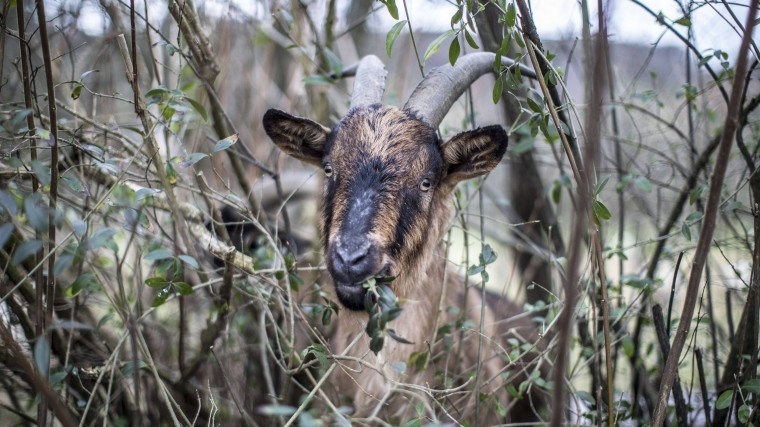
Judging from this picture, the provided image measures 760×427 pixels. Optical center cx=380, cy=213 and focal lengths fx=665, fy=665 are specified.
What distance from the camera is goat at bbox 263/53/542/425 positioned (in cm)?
324

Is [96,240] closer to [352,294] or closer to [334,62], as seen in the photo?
[352,294]

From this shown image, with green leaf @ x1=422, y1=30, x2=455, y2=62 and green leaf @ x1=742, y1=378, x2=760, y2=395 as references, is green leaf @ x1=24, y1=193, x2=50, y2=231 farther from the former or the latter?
green leaf @ x1=742, y1=378, x2=760, y2=395

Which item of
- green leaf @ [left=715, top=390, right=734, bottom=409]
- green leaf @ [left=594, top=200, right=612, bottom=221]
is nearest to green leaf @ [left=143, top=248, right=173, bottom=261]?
green leaf @ [left=594, top=200, right=612, bottom=221]

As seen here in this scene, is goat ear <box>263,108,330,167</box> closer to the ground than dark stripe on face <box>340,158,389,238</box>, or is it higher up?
higher up

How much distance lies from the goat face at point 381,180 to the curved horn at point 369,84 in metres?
0.17

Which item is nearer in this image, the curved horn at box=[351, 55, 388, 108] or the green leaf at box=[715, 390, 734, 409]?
the green leaf at box=[715, 390, 734, 409]

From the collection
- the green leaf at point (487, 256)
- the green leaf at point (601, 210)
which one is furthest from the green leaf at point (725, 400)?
the green leaf at point (487, 256)

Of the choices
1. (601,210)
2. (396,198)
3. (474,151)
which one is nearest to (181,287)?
(396,198)

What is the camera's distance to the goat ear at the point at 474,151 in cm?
362

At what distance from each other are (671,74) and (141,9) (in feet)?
18.3

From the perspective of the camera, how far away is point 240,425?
4.22 meters

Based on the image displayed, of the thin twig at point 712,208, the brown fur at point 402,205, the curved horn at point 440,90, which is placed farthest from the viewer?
the curved horn at point 440,90

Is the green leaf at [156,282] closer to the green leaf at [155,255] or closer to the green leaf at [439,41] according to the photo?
the green leaf at [155,255]

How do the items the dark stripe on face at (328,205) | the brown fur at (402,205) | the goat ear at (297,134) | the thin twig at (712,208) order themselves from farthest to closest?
the goat ear at (297,134)
the dark stripe on face at (328,205)
the brown fur at (402,205)
the thin twig at (712,208)
